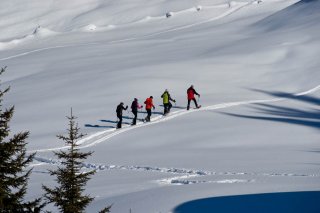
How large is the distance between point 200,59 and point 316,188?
33.4m

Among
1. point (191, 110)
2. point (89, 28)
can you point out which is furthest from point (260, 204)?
point (89, 28)

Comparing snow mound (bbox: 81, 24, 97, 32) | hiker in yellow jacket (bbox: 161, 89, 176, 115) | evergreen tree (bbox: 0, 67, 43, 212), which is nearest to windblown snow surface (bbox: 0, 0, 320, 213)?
hiker in yellow jacket (bbox: 161, 89, 176, 115)

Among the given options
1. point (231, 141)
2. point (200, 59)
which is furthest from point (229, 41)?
point (231, 141)

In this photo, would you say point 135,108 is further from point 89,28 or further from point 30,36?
point 30,36

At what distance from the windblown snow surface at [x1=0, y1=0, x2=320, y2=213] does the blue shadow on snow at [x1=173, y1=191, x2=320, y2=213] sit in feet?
0.13

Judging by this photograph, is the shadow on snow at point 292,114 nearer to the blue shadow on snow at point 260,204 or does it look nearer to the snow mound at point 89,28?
the blue shadow on snow at point 260,204

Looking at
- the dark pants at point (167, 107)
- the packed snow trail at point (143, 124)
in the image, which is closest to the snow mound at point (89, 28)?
the packed snow trail at point (143, 124)

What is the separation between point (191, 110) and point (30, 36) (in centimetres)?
5789

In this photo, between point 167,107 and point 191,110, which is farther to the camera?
point 191,110

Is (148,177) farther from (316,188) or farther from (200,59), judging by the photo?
(200,59)

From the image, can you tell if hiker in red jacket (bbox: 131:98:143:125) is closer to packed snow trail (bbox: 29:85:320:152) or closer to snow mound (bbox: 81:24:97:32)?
packed snow trail (bbox: 29:85:320:152)

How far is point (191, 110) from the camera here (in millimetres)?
32094

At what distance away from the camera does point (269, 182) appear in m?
16.5

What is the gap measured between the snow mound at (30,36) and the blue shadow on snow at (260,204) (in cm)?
6874
